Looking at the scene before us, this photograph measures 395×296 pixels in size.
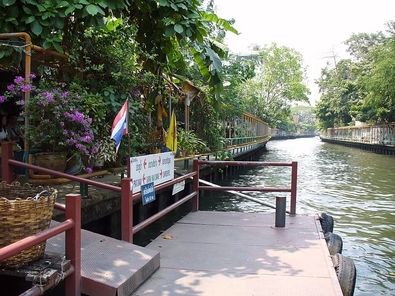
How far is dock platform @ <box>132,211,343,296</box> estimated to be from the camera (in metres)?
3.53

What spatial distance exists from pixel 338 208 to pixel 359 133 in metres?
44.1

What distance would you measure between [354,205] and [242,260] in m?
8.69

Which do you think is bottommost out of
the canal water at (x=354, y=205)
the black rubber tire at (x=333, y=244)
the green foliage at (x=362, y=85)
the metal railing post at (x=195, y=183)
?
the canal water at (x=354, y=205)

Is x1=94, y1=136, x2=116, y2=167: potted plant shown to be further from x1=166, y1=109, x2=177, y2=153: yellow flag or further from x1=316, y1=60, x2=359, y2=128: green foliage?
x1=316, y1=60, x2=359, y2=128: green foliage

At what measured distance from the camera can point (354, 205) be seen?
1190 cm

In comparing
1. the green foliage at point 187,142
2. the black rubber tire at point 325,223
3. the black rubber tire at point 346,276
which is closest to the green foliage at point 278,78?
the green foliage at point 187,142

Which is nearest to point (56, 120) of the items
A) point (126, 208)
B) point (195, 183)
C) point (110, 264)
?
point (126, 208)

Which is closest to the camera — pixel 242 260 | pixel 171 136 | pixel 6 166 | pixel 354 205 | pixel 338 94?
pixel 242 260

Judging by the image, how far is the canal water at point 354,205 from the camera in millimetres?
6684

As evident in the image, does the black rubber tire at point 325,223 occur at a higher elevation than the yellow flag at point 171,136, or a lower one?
lower

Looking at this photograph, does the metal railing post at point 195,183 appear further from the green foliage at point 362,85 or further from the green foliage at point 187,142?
the green foliage at point 362,85

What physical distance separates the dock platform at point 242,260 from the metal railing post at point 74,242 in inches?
22.5

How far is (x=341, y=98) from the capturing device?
192 ft

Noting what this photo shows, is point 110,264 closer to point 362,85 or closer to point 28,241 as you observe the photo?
point 28,241
